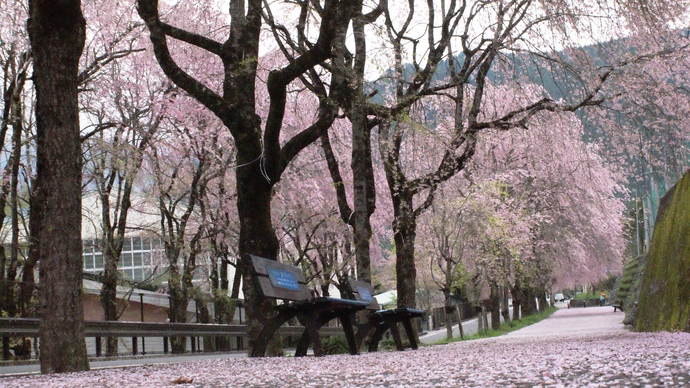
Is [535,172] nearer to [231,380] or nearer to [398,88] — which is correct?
[398,88]

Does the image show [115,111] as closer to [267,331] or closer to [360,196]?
[360,196]

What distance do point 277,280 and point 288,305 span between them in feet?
1.25

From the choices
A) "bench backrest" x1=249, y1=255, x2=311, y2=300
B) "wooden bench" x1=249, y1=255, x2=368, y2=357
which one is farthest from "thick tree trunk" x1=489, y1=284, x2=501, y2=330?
"wooden bench" x1=249, y1=255, x2=368, y2=357

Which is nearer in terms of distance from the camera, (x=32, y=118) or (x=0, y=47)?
(x=0, y=47)

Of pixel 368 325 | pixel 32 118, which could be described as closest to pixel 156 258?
pixel 32 118

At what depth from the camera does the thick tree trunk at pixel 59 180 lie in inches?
343

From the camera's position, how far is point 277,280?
10.6 meters

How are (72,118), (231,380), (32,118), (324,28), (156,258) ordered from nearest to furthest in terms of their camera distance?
(231,380) → (72,118) → (324,28) → (32,118) → (156,258)

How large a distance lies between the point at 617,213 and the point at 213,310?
27.2 m

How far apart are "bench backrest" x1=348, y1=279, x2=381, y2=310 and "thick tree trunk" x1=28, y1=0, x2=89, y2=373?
17.3ft

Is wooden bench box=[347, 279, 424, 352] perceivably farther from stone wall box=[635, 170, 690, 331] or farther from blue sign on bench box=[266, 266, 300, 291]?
stone wall box=[635, 170, 690, 331]

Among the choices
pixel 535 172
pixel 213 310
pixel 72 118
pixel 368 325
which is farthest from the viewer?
pixel 535 172

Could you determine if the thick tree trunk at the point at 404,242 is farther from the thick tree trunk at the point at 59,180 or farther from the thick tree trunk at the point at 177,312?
the thick tree trunk at the point at 59,180

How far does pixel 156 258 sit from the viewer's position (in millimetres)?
31953
